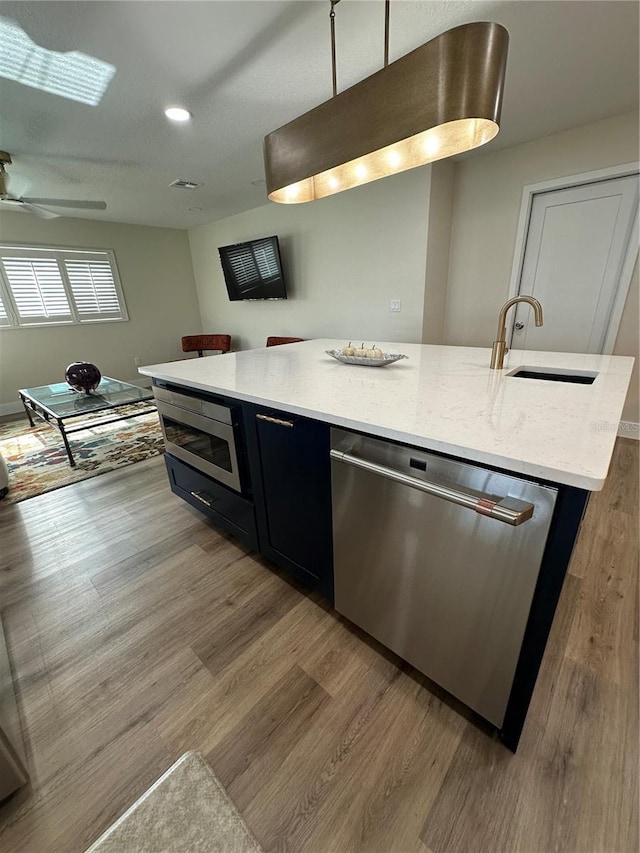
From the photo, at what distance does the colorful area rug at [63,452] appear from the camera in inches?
105

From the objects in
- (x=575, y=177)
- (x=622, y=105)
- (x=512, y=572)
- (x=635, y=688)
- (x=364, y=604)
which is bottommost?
(x=635, y=688)

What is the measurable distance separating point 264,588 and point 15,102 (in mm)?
3173

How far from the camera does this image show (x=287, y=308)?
4645mm

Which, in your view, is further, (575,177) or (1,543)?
(575,177)

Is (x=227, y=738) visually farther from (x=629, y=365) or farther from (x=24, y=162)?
(x=24, y=162)

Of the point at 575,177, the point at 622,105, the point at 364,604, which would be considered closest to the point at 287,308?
the point at 575,177

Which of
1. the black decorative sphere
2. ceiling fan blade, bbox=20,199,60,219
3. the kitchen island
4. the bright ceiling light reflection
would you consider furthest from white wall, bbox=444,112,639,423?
ceiling fan blade, bbox=20,199,60,219

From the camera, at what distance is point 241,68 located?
188 centimetres

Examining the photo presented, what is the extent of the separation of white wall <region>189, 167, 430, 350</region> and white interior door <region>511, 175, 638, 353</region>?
1.00m

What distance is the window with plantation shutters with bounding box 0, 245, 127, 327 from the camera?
169 inches

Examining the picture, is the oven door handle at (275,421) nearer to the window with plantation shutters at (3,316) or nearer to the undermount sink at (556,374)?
the undermount sink at (556,374)

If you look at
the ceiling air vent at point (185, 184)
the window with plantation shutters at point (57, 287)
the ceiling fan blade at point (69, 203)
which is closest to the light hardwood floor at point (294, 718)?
the ceiling fan blade at point (69, 203)

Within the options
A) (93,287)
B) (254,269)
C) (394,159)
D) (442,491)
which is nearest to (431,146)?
(394,159)

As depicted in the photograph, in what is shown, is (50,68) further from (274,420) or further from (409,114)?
(274,420)
